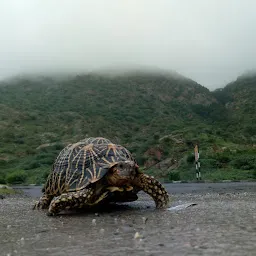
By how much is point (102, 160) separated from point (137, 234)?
307 cm

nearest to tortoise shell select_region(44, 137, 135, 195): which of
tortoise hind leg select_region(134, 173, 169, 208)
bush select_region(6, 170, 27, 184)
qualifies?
tortoise hind leg select_region(134, 173, 169, 208)

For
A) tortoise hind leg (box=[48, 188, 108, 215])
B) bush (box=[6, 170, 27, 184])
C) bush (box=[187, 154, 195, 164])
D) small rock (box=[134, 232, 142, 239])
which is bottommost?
bush (box=[6, 170, 27, 184])

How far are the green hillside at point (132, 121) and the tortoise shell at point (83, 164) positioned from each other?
17.5 meters

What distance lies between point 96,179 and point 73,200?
48cm

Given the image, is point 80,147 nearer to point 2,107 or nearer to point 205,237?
point 205,237

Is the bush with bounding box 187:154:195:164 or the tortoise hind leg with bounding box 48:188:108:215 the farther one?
the bush with bounding box 187:154:195:164

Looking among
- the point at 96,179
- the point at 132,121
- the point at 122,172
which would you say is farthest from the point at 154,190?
the point at 132,121

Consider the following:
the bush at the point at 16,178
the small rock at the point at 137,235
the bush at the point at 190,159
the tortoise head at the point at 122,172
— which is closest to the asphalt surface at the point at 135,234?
the small rock at the point at 137,235

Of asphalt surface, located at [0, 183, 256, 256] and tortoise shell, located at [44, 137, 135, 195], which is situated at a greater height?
tortoise shell, located at [44, 137, 135, 195]

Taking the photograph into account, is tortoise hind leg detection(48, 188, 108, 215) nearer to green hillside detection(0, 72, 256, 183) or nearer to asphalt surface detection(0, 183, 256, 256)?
asphalt surface detection(0, 183, 256, 256)

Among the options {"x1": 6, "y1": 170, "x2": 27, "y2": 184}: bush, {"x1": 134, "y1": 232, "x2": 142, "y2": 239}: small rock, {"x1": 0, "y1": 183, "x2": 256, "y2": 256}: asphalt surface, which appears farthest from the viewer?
{"x1": 6, "y1": 170, "x2": 27, "y2": 184}: bush

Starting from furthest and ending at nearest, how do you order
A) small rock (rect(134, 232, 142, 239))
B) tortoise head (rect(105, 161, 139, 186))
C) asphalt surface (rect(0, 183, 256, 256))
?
1. tortoise head (rect(105, 161, 139, 186))
2. small rock (rect(134, 232, 142, 239))
3. asphalt surface (rect(0, 183, 256, 256))

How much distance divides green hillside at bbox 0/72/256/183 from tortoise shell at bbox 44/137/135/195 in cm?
1755

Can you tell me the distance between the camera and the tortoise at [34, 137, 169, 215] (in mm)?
6863
